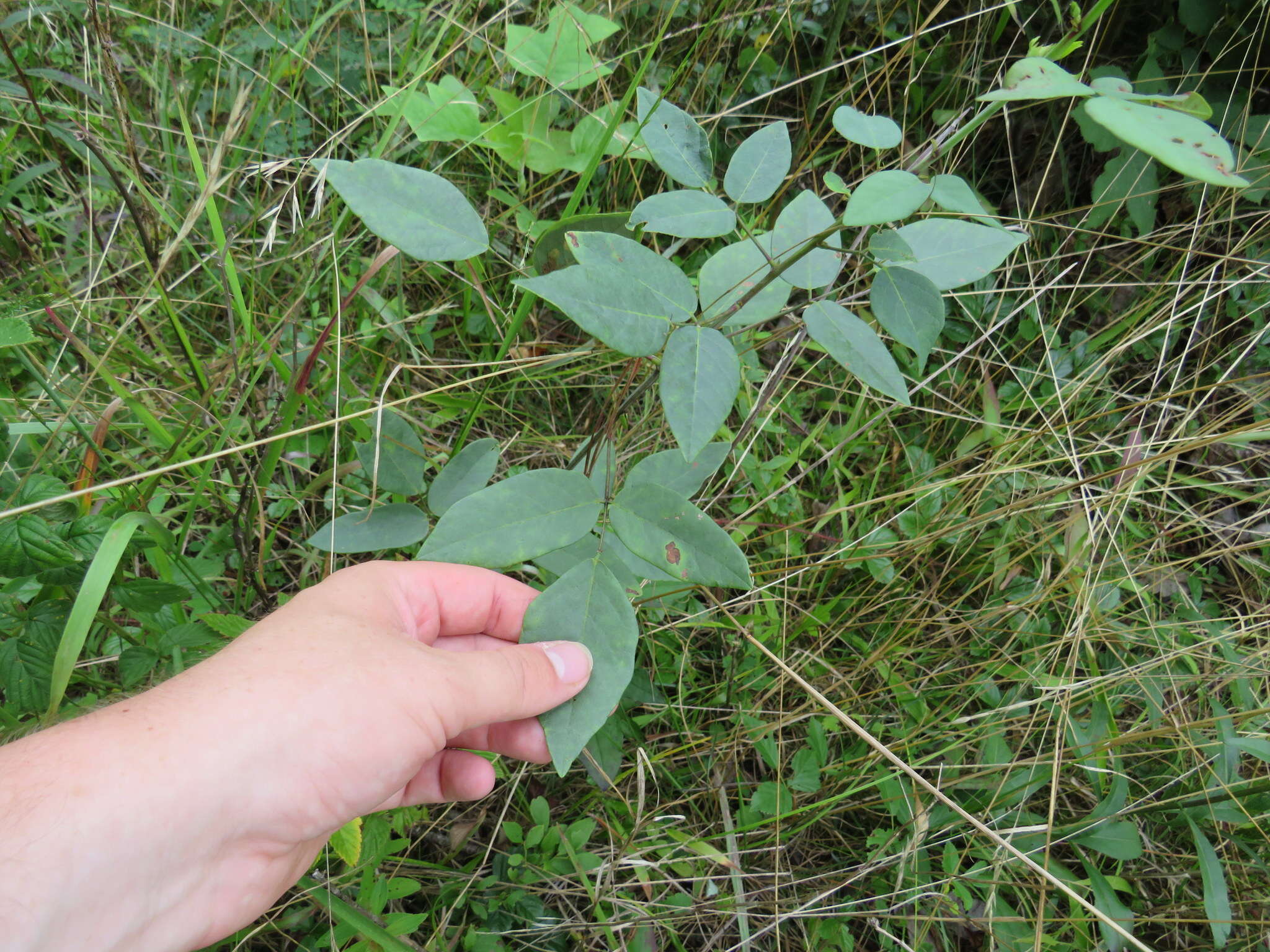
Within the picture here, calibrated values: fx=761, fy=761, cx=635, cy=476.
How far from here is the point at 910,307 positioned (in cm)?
83

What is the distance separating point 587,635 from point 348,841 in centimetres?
53

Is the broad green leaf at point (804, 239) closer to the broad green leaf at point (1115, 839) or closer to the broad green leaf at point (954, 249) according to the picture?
the broad green leaf at point (954, 249)

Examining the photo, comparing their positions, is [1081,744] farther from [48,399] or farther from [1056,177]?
[48,399]

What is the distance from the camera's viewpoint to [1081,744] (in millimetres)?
1478

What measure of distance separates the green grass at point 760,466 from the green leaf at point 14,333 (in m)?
0.11

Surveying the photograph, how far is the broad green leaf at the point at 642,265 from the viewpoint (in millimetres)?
748

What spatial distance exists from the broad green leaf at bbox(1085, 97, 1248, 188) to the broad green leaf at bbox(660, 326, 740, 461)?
1.14 feet

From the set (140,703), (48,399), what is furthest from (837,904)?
(48,399)

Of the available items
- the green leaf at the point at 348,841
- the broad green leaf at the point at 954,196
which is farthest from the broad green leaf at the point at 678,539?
the green leaf at the point at 348,841

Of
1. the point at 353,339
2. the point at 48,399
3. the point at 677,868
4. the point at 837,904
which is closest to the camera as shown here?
the point at 837,904

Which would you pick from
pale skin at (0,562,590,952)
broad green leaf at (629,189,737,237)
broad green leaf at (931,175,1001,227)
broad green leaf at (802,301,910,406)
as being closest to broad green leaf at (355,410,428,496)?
pale skin at (0,562,590,952)

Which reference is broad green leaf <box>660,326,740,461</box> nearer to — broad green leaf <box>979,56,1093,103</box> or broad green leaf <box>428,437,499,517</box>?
broad green leaf <box>979,56,1093,103</box>

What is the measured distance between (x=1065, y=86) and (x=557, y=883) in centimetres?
152

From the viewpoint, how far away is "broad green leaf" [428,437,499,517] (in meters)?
1.12
